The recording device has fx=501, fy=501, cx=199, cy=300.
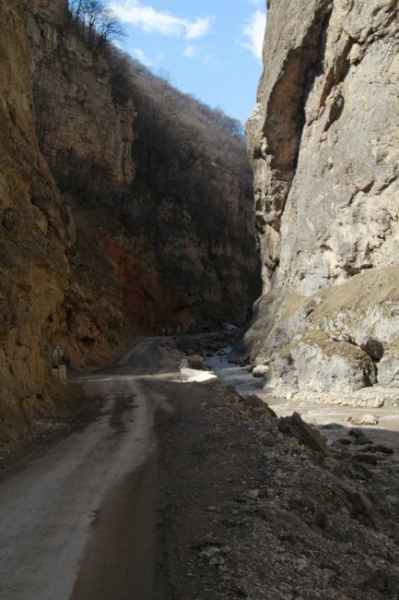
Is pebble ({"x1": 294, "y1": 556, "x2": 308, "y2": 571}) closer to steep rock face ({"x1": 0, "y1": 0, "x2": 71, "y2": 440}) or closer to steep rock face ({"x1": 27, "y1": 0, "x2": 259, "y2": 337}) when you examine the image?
steep rock face ({"x1": 0, "y1": 0, "x2": 71, "y2": 440})

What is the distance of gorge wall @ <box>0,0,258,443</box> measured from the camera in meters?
14.3

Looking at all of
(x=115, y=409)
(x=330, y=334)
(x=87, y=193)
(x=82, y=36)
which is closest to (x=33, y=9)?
(x=82, y=36)

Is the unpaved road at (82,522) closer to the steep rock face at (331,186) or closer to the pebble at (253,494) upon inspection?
the pebble at (253,494)

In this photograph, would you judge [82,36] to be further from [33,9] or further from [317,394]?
[317,394]

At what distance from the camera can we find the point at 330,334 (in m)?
26.3

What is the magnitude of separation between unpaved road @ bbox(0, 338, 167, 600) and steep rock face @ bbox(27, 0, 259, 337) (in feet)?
122

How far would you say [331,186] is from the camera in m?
33.0

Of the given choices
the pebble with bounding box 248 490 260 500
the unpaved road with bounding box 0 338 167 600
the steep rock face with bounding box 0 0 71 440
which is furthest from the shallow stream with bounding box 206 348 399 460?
the steep rock face with bounding box 0 0 71 440

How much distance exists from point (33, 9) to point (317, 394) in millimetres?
48102

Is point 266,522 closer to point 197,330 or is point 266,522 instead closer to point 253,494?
point 253,494

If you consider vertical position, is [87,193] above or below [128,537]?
above

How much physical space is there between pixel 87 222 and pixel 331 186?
89.9 feet

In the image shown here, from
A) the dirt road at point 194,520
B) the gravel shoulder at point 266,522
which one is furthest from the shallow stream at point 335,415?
the gravel shoulder at point 266,522

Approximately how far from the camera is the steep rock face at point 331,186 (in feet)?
84.2
